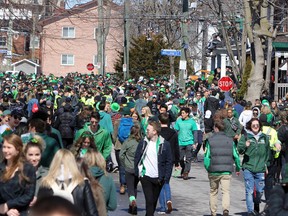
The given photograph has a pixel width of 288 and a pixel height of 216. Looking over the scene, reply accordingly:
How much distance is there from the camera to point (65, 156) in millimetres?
6961

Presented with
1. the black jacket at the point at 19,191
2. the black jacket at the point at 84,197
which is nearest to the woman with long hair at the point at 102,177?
the black jacket at the point at 19,191

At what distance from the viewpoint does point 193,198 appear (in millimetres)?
15516

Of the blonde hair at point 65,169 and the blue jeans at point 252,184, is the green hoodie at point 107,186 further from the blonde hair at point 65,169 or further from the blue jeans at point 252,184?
the blue jeans at point 252,184

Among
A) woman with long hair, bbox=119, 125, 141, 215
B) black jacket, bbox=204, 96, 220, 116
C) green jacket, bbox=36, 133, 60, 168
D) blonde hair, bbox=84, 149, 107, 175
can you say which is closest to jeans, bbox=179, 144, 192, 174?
woman with long hair, bbox=119, 125, 141, 215

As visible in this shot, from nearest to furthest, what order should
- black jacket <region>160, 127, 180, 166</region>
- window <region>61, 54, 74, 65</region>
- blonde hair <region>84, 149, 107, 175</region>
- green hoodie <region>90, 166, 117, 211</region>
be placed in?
1. green hoodie <region>90, 166, 117, 211</region>
2. blonde hair <region>84, 149, 107, 175</region>
3. black jacket <region>160, 127, 180, 166</region>
4. window <region>61, 54, 74, 65</region>

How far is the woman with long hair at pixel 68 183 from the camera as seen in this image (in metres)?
6.99

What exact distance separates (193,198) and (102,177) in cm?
738

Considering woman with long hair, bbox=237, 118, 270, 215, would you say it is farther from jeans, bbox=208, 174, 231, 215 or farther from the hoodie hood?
the hoodie hood

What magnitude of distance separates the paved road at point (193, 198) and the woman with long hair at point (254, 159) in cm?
107

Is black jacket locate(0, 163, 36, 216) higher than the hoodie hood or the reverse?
the reverse

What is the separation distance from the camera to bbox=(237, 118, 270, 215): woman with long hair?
12.8 m

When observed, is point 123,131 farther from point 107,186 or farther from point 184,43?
point 184,43

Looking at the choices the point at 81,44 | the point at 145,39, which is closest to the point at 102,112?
the point at 145,39

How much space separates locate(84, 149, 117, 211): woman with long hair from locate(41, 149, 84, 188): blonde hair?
42.5 inches
